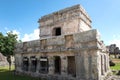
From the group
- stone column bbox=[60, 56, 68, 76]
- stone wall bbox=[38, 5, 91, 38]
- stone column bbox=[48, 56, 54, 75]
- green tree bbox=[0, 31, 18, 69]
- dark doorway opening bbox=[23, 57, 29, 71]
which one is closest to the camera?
stone column bbox=[60, 56, 68, 76]

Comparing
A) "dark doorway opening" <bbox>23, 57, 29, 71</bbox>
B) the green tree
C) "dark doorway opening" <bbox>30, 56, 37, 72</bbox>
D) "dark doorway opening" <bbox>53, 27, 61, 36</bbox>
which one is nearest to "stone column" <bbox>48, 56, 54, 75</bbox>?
"dark doorway opening" <bbox>30, 56, 37, 72</bbox>

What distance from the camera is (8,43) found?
22656 millimetres

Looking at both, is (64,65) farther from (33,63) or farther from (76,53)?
(33,63)

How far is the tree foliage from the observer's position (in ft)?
73.4

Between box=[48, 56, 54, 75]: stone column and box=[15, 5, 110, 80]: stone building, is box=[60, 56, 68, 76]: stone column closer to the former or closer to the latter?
box=[15, 5, 110, 80]: stone building

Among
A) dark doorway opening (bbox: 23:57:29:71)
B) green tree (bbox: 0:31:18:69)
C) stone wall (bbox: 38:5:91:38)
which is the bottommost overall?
dark doorway opening (bbox: 23:57:29:71)

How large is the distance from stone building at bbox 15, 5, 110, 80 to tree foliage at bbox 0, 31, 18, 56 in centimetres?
629

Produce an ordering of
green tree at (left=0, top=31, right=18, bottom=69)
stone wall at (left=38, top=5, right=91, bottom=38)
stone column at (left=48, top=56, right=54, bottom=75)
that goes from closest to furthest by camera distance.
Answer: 1. stone column at (left=48, top=56, right=54, bottom=75)
2. stone wall at (left=38, top=5, right=91, bottom=38)
3. green tree at (left=0, top=31, right=18, bottom=69)

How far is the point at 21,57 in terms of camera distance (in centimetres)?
1598

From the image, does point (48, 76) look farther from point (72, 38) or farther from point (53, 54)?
point (72, 38)

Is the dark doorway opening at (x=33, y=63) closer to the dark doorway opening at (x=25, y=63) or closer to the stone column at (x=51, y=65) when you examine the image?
the dark doorway opening at (x=25, y=63)

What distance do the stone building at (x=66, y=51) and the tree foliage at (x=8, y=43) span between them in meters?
6.29

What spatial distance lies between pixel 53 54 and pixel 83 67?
338cm

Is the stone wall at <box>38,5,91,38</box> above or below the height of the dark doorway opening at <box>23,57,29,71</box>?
above
